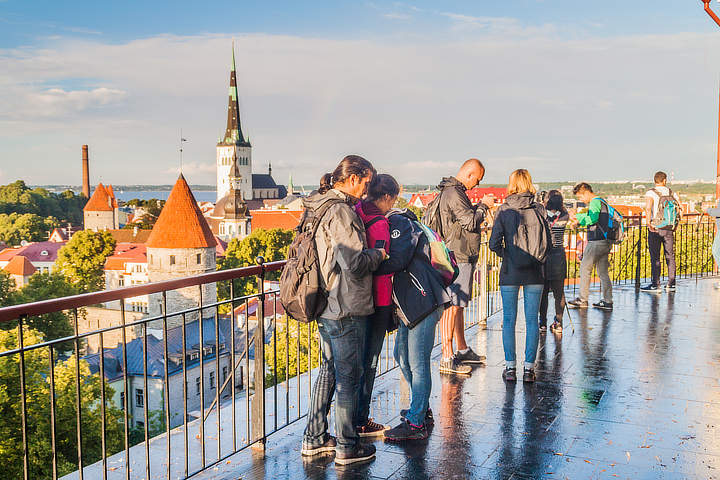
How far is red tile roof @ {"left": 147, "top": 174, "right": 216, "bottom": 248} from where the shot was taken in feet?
199

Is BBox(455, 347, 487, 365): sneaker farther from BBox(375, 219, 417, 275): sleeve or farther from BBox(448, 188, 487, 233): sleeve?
BBox(375, 219, 417, 275): sleeve

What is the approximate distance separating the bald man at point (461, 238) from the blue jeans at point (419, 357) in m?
1.31

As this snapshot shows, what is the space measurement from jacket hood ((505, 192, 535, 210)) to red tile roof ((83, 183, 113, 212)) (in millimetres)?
121515

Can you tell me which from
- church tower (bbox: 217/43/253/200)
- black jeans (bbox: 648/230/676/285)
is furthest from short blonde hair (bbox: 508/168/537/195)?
church tower (bbox: 217/43/253/200)

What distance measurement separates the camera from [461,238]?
18.2 feet

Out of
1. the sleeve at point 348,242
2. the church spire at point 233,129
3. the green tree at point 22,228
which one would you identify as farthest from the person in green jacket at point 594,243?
the church spire at point 233,129

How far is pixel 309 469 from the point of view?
379cm

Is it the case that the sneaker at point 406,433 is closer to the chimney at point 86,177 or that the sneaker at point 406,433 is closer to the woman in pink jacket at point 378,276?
the woman in pink jacket at point 378,276

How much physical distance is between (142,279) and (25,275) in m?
17.6

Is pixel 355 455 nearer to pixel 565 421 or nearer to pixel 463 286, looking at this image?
pixel 565 421

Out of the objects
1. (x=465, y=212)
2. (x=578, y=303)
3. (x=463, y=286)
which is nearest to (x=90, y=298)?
(x=465, y=212)

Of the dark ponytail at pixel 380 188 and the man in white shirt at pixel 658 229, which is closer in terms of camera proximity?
the dark ponytail at pixel 380 188

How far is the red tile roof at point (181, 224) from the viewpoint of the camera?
199 ft

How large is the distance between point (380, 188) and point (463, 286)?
217cm
